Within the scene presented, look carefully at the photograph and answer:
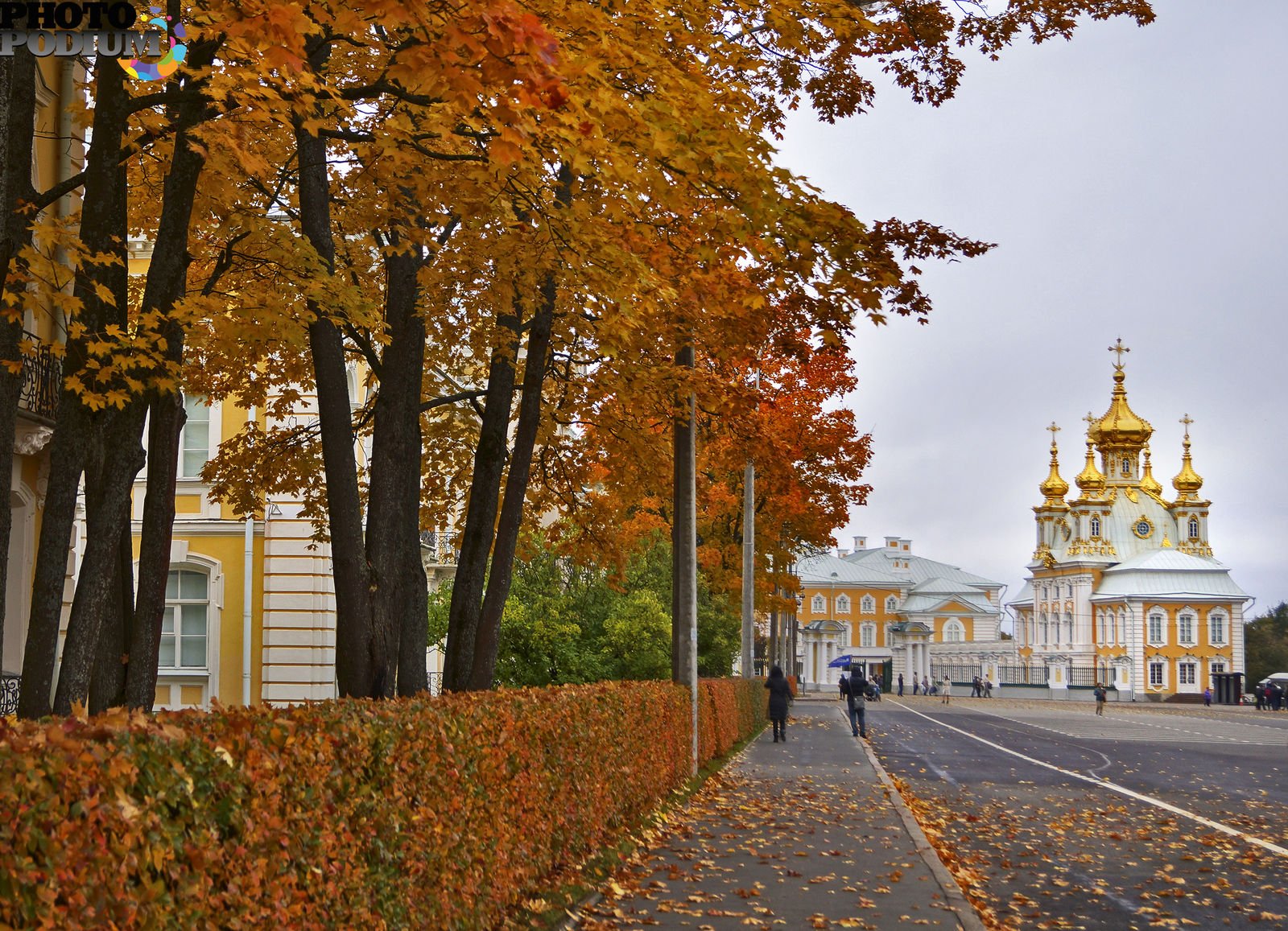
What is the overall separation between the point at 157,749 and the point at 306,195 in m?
8.83

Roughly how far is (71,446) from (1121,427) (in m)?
145

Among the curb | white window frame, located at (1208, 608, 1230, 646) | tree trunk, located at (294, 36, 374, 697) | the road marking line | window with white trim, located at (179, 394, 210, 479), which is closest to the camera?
the curb

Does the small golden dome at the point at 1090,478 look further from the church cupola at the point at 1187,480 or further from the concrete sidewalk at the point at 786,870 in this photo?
the concrete sidewalk at the point at 786,870

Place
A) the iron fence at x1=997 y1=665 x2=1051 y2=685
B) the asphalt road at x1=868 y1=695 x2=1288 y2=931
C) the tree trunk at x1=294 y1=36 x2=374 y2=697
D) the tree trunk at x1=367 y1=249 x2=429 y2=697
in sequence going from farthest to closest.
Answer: the iron fence at x1=997 y1=665 x2=1051 y2=685 → the tree trunk at x1=367 y1=249 x2=429 y2=697 → the tree trunk at x1=294 y1=36 x2=374 y2=697 → the asphalt road at x1=868 y1=695 x2=1288 y2=931

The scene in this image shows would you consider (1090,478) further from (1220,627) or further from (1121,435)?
(1220,627)

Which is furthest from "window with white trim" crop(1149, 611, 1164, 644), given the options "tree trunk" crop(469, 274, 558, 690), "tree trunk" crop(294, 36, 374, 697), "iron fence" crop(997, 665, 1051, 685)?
"tree trunk" crop(294, 36, 374, 697)

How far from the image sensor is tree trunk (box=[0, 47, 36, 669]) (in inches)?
380

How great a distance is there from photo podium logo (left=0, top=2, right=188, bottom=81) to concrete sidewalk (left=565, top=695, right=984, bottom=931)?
660 cm

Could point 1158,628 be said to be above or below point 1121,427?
below

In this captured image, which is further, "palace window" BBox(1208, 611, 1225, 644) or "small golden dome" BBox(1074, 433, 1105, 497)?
"small golden dome" BBox(1074, 433, 1105, 497)

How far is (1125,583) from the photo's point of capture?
130 meters

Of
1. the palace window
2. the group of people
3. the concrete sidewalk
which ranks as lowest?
the group of people

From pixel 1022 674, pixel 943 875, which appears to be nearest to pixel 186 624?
pixel 943 875

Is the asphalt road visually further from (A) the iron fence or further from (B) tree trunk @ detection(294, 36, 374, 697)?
(A) the iron fence
